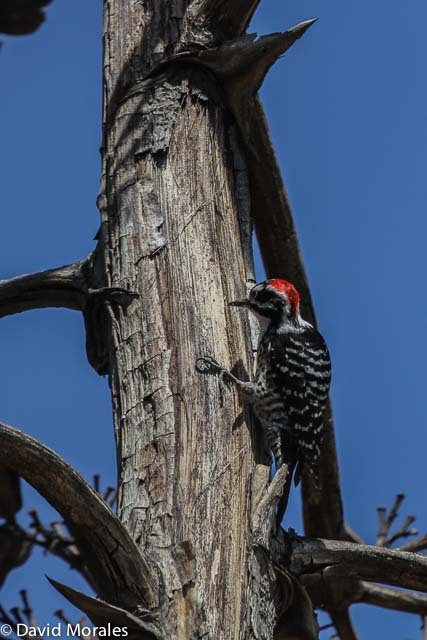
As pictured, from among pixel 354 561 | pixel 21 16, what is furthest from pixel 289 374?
pixel 21 16

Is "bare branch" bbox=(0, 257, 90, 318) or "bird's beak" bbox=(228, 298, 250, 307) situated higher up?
"bare branch" bbox=(0, 257, 90, 318)

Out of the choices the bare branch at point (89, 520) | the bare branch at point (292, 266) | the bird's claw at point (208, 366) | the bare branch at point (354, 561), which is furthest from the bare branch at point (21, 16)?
the bare branch at point (292, 266)

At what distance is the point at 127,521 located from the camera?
3359 millimetres

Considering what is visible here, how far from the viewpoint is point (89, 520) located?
2.92 meters

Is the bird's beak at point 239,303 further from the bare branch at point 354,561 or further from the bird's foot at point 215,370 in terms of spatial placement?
the bare branch at point 354,561

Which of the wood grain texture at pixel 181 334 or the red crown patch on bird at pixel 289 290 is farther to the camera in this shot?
the red crown patch on bird at pixel 289 290

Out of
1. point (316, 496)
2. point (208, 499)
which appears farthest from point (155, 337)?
point (316, 496)

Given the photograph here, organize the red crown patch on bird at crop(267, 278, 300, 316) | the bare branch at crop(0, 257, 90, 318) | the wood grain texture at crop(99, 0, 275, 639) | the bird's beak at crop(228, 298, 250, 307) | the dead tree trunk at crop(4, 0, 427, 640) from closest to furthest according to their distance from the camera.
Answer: the dead tree trunk at crop(4, 0, 427, 640), the wood grain texture at crop(99, 0, 275, 639), the bird's beak at crop(228, 298, 250, 307), the bare branch at crop(0, 257, 90, 318), the red crown patch on bird at crop(267, 278, 300, 316)

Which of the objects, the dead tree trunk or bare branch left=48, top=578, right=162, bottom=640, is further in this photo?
the dead tree trunk

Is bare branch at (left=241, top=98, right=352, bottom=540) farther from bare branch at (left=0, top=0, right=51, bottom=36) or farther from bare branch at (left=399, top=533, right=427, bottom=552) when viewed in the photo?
bare branch at (left=0, top=0, right=51, bottom=36)

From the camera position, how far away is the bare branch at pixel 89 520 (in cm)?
286

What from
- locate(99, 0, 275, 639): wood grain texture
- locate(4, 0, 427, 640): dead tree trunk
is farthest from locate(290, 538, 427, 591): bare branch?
locate(99, 0, 275, 639): wood grain texture

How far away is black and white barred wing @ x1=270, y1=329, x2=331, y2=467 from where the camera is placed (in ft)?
15.9

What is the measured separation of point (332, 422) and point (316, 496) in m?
0.44
